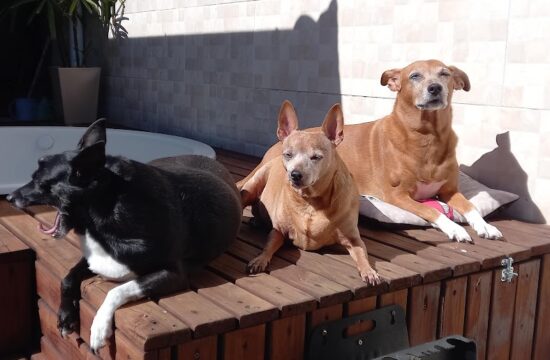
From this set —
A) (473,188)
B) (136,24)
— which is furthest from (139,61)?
(473,188)

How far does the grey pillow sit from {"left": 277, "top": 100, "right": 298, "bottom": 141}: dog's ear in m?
0.65

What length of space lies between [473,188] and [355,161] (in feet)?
1.85

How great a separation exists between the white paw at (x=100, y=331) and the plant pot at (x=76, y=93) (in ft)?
14.5

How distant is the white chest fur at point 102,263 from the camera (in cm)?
180

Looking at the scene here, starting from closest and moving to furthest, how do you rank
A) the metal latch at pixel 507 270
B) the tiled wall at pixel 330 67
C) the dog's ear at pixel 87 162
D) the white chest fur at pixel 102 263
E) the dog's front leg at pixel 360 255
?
the dog's ear at pixel 87 162 < the white chest fur at pixel 102 263 < the dog's front leg at pixel 360 255 < the metal latch at pixel 507 270 < the tiled wall at pixel 330 67

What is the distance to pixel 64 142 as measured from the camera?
462 cm

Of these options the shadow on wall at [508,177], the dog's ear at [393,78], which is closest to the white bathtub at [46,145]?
the dog's ear at [393,78]

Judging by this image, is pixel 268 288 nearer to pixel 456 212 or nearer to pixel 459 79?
pixel 456 212

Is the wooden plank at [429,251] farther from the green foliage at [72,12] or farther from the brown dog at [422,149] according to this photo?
the green foliage at [72,12]

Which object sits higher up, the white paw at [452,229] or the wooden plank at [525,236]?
the white paw at [452,229]

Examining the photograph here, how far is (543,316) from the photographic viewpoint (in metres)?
2.61

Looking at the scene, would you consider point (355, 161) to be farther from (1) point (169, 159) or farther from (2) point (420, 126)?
(1) point (169, 159)

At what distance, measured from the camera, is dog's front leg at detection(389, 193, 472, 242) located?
249cm

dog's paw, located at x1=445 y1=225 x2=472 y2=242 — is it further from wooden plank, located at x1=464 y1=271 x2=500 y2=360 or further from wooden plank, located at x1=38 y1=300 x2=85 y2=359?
wooden plank, located at x1=38 y1=300 x2=85 y2=359
